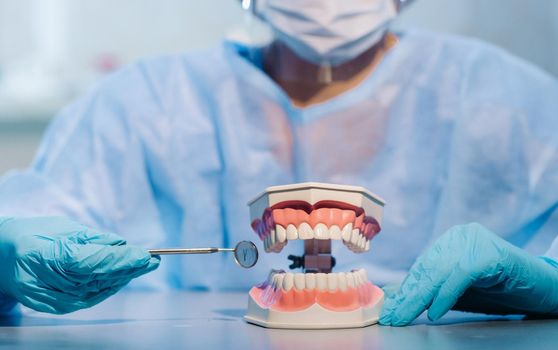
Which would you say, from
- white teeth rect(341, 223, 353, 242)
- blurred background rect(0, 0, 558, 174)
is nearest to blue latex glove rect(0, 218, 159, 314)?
white teeth rect(341, 223, 353, 242)

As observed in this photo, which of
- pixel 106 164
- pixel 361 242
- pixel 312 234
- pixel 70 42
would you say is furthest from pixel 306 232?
pixel 70 42

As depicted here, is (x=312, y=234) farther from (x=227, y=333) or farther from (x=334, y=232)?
(x=227, y=333)

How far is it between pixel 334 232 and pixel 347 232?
2cm

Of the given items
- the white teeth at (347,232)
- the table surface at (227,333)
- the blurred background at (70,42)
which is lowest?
the table surface at (227,333)

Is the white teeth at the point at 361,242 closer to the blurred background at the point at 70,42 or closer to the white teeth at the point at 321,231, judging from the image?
the white teeth at the point at 321,231

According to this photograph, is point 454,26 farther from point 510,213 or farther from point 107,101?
point 107,101

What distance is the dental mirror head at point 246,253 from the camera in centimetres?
114

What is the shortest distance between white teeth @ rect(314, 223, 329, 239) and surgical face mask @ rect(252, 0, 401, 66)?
2.31 feet

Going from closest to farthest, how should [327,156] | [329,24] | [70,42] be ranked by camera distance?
[329,24]
[327,156]
[70,42]

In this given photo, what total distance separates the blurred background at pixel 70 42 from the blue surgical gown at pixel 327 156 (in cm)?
101

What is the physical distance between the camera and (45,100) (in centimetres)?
294

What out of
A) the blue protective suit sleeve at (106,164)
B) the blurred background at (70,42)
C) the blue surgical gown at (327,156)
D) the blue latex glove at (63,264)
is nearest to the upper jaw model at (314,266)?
the blue latex glove at (63,264)

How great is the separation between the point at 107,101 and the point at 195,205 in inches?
13.3

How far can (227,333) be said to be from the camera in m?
1.07
